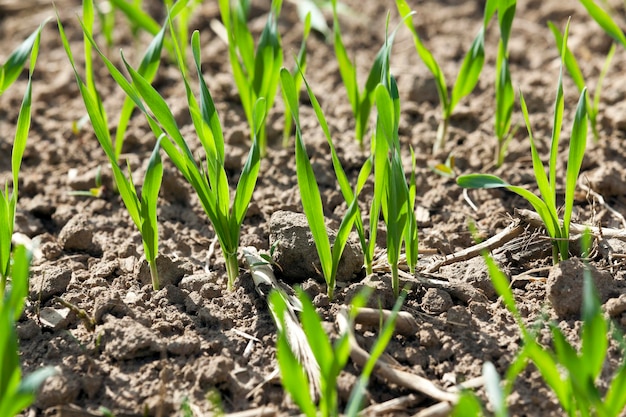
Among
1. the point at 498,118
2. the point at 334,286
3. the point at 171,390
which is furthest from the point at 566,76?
the point at 171,390

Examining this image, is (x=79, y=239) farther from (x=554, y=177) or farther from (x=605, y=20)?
(x=605, y=20)

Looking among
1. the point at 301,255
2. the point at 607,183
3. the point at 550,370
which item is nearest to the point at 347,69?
the point at 301,255

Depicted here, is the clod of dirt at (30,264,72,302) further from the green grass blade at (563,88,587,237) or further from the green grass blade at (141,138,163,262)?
the green grass blade at (563,88,587,237)

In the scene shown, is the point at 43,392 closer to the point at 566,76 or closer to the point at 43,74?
the point at 43,74

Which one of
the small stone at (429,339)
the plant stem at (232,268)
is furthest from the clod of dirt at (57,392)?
the small stone at (429,339)

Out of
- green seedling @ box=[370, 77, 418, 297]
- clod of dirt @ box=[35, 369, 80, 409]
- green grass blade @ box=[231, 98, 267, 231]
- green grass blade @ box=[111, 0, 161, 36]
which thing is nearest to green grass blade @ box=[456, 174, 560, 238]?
green seedling @ box=[370, 77, 418, 297]

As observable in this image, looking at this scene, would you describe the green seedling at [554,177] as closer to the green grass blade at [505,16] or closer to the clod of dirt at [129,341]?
the green grass blade at [505,16]
